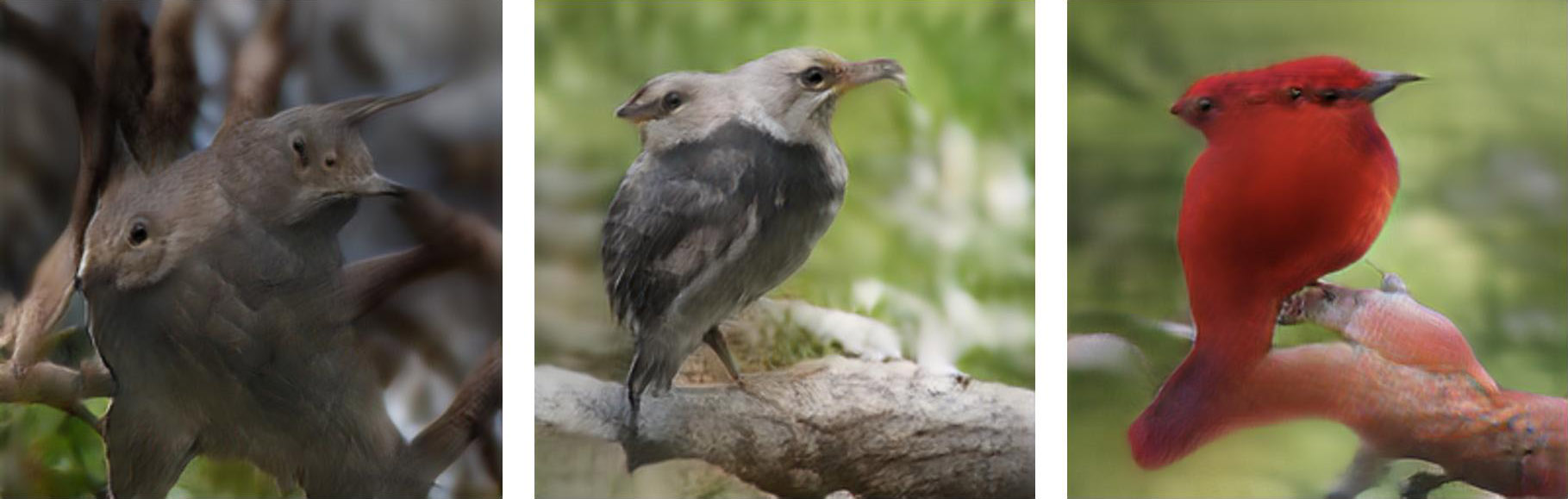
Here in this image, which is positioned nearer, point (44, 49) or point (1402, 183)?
point (1402, 183)

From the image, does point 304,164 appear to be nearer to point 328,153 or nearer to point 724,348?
point 328,153

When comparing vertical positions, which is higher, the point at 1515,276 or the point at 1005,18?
the point at 1005,18

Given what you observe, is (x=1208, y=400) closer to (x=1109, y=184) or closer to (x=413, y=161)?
(x=1109, y=184)

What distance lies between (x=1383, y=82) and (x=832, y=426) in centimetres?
127

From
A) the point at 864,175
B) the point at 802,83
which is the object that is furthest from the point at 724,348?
the point at 802,83

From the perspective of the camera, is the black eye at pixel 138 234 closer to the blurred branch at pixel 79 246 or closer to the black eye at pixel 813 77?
the blurred branch at pixel 79 246

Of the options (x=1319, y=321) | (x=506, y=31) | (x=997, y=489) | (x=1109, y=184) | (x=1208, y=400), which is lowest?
(x=997, y=489)

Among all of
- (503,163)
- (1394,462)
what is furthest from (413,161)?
(1394,462)

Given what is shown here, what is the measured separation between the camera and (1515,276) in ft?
8.12

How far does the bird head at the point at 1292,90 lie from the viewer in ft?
8.09

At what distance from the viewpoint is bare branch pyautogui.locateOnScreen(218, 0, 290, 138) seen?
8.26ft

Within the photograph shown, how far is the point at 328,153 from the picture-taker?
252cm

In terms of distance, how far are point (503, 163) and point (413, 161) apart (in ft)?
0.58

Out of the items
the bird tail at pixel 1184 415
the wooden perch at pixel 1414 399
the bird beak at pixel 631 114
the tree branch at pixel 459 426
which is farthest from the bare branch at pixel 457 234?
the wooden perch at pixel 1414 399
